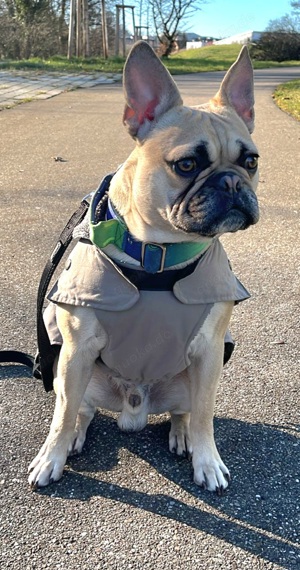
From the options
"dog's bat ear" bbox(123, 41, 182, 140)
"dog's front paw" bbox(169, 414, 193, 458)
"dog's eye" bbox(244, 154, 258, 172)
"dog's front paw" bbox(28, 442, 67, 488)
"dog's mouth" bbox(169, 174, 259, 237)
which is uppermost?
"dog's bat ear" bbox(123, 41, 182, 140)

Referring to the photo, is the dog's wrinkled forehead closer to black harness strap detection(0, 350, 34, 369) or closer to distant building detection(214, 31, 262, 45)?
black harness strap detection(0, 350, 34, 369)

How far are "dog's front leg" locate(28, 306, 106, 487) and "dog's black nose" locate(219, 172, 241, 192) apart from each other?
69cm

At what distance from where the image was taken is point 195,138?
2348 millimetres

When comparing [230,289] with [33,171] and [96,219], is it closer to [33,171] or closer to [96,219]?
[96,219]

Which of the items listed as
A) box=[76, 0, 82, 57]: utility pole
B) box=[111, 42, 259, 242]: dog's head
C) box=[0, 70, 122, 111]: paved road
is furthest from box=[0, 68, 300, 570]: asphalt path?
box=[76, 0, 82, 57]: utility pole

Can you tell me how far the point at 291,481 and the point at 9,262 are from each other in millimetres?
2794

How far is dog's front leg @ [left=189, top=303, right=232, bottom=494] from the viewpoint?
7.97 feet

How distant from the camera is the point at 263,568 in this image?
206 centimetres

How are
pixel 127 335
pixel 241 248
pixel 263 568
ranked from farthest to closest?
pixel 241 248 → pixel 127 335 → pixel 263 568

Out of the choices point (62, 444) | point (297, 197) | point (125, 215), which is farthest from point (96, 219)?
point (297, 197)

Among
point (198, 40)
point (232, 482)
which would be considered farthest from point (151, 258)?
point (198, 40)

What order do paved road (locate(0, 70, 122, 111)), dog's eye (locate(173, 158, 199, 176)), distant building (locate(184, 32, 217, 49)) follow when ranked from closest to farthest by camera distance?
dog's eye (locate(173, 158, 199, 176)), paved road (locate(0, 70, 122, 111)), distant building (locate(184, 32, 217, 49))

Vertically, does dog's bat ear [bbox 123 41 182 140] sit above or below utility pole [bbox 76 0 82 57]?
below

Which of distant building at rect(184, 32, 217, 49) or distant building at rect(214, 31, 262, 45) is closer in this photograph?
distant building at rect(214, 31, 262, 45)
